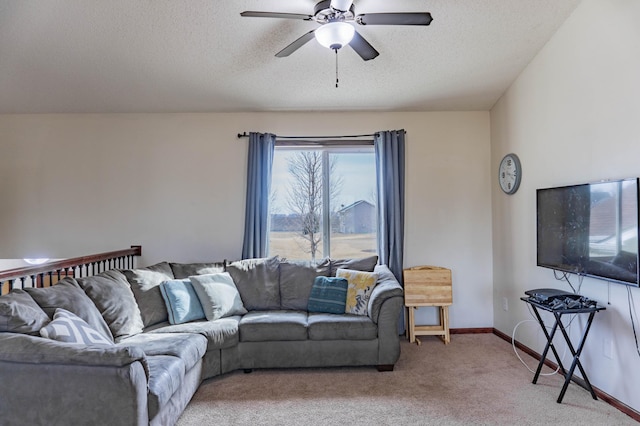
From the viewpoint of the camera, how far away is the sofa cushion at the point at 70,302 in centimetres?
239

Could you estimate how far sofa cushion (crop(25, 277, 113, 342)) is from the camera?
2.39 metres

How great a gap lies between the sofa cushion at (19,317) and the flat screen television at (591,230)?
351 centimetres

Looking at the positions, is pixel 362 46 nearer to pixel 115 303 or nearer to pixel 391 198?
pixel 391 198

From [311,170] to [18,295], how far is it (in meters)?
3.01

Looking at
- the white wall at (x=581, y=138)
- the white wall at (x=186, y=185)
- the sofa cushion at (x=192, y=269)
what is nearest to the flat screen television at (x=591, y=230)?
the white wall at (x=581, y=138)

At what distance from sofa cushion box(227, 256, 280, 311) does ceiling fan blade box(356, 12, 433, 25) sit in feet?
8.16

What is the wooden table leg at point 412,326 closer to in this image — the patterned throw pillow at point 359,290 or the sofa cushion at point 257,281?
the patterned throw pillow at point 359,290

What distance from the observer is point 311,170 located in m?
4.57

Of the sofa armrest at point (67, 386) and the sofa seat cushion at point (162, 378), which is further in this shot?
the sofa seat cushion at point (162, 378)

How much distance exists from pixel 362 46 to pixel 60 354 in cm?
255

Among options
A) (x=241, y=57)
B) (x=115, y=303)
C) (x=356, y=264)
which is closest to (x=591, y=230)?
(x=356, y=264)

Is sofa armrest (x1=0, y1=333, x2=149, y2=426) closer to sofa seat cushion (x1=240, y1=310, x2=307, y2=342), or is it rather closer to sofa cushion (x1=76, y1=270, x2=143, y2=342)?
sofa cushion (x1=76, y1=270, x2=143, y2=342)

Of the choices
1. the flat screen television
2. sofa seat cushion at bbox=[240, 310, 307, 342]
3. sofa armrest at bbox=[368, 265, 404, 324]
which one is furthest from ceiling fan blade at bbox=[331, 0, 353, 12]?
sofa seat cushion at bbox=[240, 310, 307, 342]

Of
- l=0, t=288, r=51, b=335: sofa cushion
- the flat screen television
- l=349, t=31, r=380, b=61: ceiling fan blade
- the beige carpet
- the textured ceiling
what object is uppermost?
the textured ceiling
